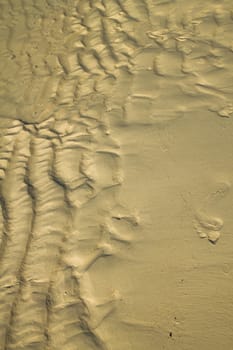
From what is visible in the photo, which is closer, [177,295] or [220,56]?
[177,295]

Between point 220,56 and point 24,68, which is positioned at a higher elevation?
point 220,56

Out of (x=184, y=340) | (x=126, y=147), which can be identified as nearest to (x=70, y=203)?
(x=126, y=147)

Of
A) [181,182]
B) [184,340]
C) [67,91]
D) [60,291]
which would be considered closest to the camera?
[184,340]

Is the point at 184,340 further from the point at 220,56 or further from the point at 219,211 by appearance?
the point at 220,56

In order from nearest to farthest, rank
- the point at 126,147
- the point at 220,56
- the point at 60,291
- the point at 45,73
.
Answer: the point at 60,291, the point at 126,147, the point at 220,56, the point at 45,73

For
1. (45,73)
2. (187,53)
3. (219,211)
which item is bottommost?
(219,211)

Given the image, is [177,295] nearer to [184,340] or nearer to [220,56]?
[184,340]
